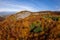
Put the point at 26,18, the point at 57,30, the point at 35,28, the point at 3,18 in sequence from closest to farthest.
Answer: the point at 57,30
the point at 35,28
the point at 26,18
the point at 3,18

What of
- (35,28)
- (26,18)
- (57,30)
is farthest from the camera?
(26,18)

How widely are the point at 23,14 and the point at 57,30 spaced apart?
288 centimetres

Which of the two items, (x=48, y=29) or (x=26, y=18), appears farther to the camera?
(x=26, y=18)

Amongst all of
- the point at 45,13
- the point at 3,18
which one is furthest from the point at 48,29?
the point at 3,18

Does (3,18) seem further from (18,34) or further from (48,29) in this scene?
(48,29)

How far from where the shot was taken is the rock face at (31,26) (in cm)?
1068

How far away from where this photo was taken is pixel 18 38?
11.3m

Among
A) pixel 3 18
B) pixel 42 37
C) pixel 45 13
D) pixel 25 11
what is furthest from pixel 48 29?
pixel 3 18

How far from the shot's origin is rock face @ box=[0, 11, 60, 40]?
1068 centimetres

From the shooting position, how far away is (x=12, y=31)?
11.6 m

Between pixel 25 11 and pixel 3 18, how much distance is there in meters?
1.48

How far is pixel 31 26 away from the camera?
11211mm

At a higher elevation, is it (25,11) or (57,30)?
(25,11)

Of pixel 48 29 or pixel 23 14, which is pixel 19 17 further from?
pixel 48 29
